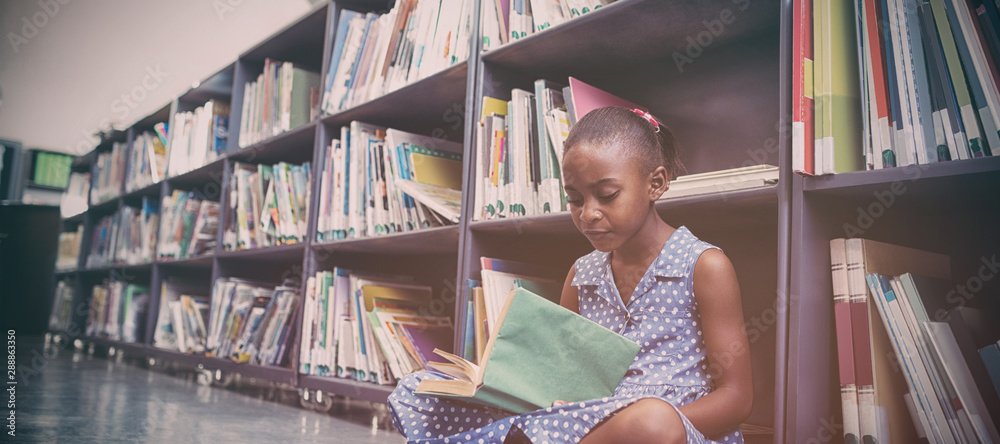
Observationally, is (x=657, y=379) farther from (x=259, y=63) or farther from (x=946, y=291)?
(x=259, y=63)

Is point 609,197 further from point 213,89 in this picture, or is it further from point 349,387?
point 213,89

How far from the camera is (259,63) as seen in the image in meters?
3.15

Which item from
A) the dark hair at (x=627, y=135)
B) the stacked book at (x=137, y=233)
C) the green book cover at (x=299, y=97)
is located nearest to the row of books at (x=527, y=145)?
the dark hair at (x=627, y=135)

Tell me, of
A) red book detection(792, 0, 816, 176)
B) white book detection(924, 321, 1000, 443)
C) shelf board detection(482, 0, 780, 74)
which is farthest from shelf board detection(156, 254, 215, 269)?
white book detection(924, 321, 1000, 443)

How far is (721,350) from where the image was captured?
100 cm

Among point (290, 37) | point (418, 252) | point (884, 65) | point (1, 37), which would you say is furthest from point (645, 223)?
point (1, 37)

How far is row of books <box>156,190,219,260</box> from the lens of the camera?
3236 mm

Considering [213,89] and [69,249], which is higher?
[213,89]

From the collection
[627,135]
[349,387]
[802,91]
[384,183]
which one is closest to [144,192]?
[384,183]

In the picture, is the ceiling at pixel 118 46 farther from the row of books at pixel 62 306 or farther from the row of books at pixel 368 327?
the row of books at pixel 368 327

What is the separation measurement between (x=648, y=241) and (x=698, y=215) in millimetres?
169

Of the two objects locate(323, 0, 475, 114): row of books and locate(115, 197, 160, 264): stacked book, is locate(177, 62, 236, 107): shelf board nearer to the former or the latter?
locate(115, 197, 160, 264): stacked book

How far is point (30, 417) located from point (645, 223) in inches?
63.6

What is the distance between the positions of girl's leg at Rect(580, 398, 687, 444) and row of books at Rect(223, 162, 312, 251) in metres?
1.71
